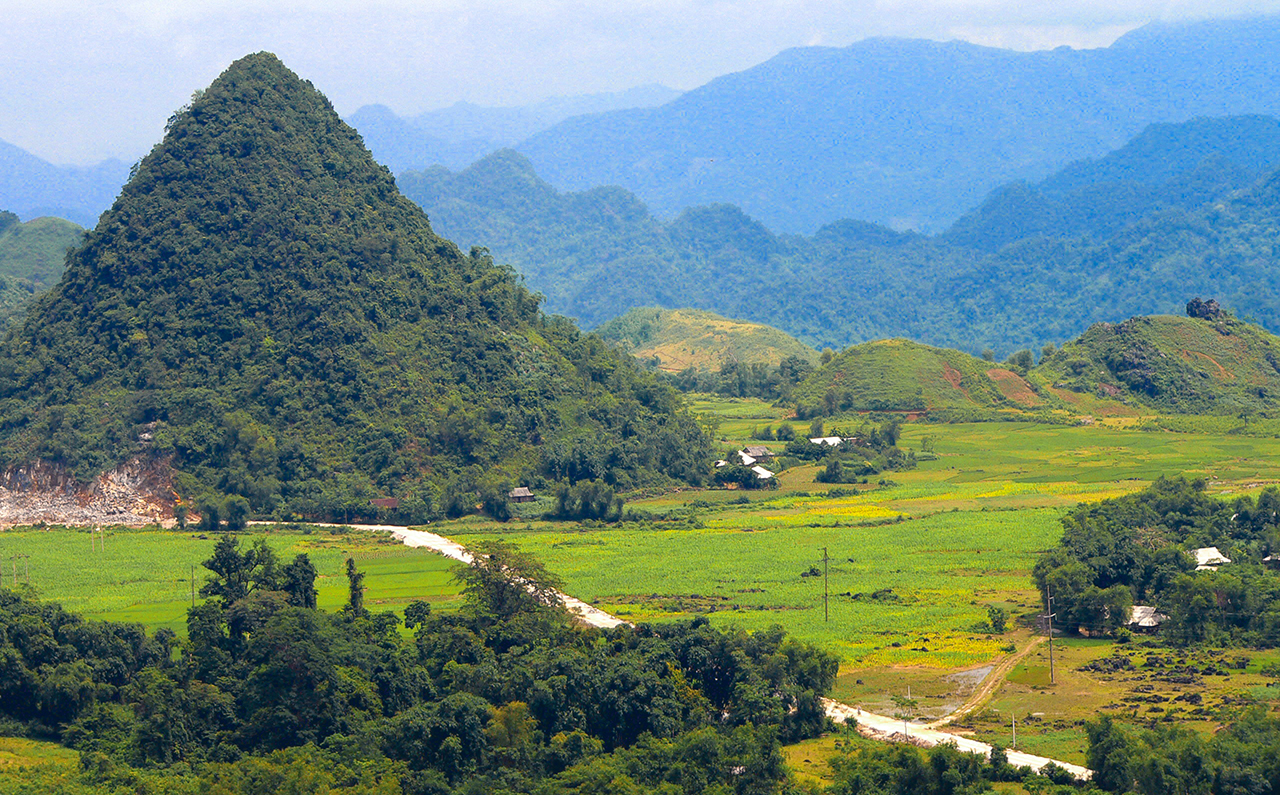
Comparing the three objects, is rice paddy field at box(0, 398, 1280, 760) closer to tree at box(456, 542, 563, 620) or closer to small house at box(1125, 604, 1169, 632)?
small house at box(1125, 604, 1169, 632)

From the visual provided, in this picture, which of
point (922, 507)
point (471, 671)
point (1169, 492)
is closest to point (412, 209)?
point (922, 507)

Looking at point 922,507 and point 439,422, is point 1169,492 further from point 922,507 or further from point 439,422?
point 439,422

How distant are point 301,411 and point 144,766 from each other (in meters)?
42.3

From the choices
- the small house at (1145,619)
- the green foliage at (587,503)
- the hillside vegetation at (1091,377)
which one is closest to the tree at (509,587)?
the small house at (1145,619)

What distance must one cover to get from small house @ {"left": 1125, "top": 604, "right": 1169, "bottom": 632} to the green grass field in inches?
904

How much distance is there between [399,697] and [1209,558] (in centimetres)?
3075

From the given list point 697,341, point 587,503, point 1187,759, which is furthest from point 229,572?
point 697,341

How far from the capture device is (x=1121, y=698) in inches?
1592

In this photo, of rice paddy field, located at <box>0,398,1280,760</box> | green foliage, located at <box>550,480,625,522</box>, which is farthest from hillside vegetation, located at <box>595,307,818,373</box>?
green foliage, located at <box>550,480,625,522</box>

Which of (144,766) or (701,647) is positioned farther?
(701,647)

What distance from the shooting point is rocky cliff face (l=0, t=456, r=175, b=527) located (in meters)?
71.8

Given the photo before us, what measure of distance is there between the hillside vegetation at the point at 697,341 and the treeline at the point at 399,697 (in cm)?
10598

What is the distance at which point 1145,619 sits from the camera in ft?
163

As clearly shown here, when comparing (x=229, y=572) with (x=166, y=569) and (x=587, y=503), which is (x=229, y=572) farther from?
(x=587, y=503)
